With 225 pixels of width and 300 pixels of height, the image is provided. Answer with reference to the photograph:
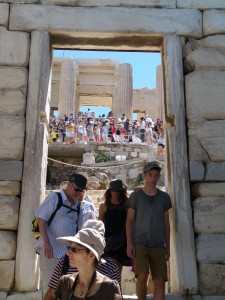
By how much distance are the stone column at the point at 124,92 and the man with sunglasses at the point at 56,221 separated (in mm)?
22164

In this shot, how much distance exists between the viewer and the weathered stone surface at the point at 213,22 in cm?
539

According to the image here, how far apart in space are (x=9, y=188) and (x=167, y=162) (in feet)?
6.94

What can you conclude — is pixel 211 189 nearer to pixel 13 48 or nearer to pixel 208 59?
pixel 208 59

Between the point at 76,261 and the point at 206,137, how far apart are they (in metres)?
2.94

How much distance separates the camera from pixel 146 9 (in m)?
5.43

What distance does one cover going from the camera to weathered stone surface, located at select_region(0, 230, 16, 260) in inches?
183

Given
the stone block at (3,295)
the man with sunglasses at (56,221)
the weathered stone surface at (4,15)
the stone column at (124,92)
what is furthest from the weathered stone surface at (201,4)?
the stone column at (124,92)

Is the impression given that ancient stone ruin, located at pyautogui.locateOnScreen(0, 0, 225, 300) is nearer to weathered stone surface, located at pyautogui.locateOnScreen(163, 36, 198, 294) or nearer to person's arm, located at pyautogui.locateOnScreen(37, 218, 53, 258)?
weathered stone surface, located at pyautogui.locateOnScreen(163, 36, 198, 294)

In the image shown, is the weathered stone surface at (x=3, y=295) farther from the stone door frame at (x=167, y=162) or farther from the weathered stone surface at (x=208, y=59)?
the weathered stone surface at (x=208, y=59)

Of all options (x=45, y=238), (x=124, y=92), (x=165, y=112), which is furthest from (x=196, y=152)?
(x=124, y=92)

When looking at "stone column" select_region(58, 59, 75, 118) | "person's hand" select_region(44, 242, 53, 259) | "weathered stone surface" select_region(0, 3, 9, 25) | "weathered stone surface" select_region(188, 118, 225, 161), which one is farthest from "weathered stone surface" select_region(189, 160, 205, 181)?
"stone column" select_region(58, 59, 75, 118)

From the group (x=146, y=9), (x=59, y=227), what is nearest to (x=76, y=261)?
(x=59, y=227)

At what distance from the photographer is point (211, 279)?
4637mm

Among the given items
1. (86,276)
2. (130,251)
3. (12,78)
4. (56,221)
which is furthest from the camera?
(12,78)
